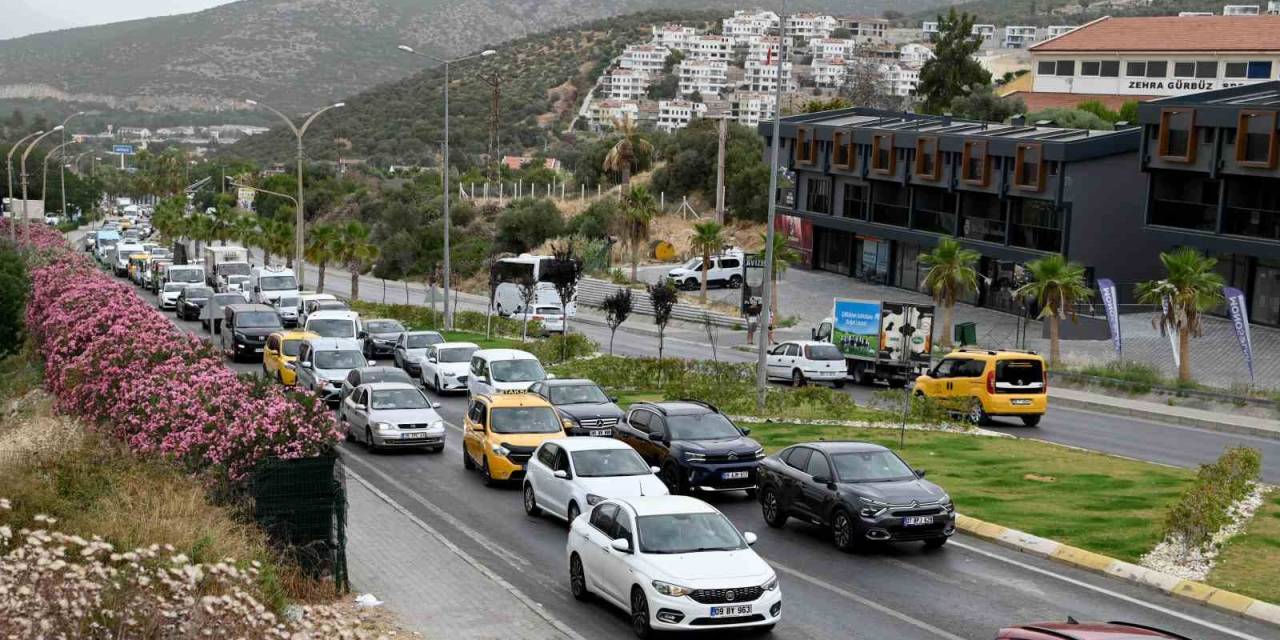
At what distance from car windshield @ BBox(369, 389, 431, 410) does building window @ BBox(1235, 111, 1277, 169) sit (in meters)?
30.2

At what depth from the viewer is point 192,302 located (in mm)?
56219

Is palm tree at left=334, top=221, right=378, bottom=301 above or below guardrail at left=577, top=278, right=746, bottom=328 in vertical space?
above

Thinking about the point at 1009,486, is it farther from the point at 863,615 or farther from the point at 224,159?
the point at 224,159

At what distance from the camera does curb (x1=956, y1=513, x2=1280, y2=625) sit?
15.0 meters

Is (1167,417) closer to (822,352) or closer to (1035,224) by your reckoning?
(822,352)

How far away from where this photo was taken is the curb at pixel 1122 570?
15047 millimetres

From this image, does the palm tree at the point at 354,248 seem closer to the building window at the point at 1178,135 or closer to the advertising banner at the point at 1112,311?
the building window at the point at 1178,135

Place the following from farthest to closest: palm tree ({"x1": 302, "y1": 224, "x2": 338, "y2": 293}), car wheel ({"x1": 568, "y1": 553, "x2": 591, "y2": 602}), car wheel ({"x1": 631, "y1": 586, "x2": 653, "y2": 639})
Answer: palm tree ({"x1": 302, "y1": 224, "x2": 338, "y2": 293}) → car wheel ({"x1": 568, "y1": 553, "x2": 591, "y2": 602}) → car wheel ({"x1": 631, "y1": 586, "x2": 653, "y2": 639})

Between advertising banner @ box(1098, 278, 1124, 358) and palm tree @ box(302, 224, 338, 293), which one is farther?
palm tree @ box(302, 224, 338, 293)

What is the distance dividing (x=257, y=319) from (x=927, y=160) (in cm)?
3135

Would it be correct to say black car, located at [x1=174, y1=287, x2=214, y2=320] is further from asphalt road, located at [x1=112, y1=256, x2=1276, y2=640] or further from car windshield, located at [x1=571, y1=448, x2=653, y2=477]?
car windshield, located at [x1=571, y1=448, x2=653, y2=477]

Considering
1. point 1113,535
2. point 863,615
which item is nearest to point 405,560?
point 863,615

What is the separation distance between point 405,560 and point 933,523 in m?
7.03

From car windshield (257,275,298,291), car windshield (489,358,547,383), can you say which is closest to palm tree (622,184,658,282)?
car windshield (257,275,298,291)
